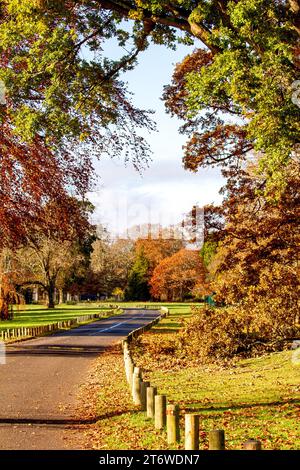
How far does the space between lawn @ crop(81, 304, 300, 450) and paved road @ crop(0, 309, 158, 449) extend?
27.7 inches

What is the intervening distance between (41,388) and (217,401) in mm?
5087

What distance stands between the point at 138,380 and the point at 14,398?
3.41 meters

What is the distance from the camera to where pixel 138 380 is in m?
12.4

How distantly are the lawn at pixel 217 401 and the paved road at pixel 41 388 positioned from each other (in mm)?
703

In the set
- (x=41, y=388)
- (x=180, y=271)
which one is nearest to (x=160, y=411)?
(x=41, y=388)

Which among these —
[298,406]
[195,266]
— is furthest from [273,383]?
[195,266]

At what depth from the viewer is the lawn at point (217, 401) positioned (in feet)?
30.9

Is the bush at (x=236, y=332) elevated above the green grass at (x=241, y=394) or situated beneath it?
elevated above

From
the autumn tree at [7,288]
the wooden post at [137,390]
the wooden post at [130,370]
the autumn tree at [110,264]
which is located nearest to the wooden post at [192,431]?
the wooden post at [137,390]

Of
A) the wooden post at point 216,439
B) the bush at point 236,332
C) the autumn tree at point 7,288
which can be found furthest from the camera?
the autumn tree at point 7,288

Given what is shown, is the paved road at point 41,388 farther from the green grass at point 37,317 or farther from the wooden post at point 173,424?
the green grass at point 37,317

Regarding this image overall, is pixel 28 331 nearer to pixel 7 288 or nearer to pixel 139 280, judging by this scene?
pixel 7 288

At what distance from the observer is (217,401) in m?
12.8
